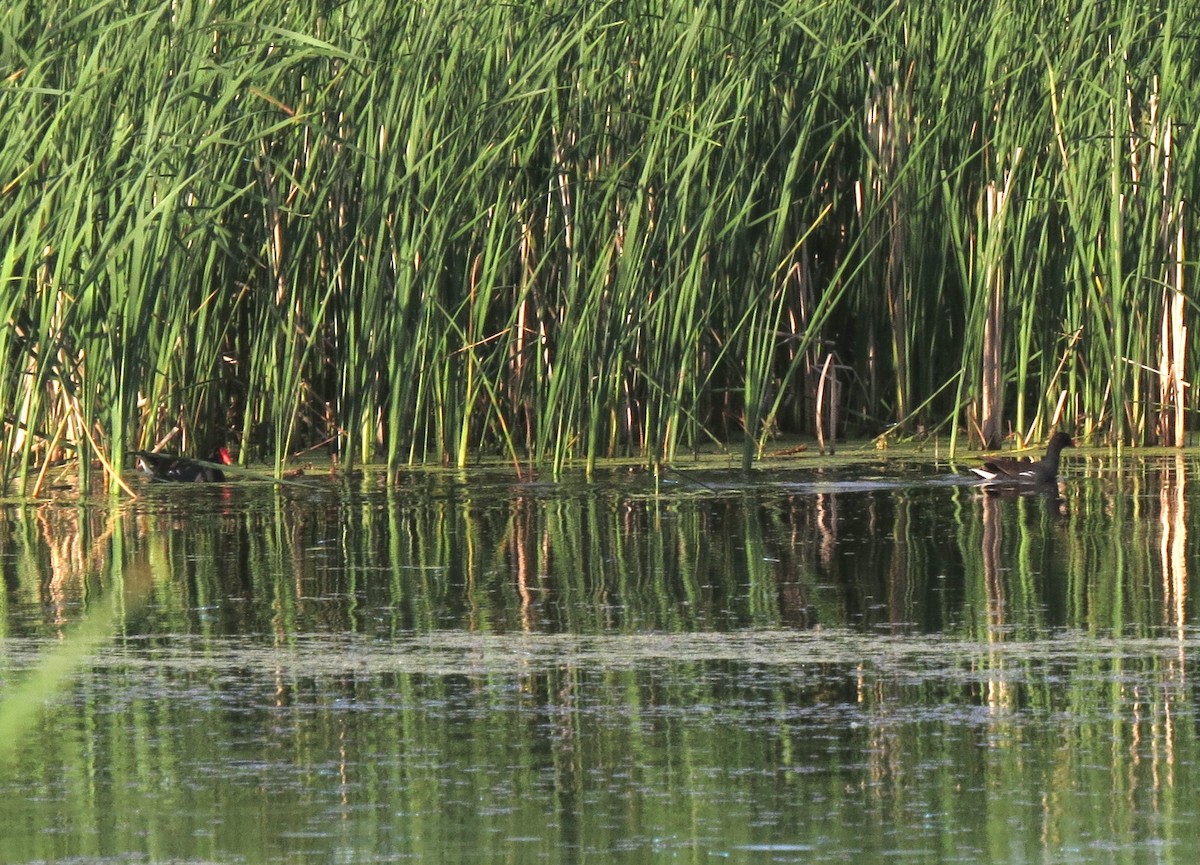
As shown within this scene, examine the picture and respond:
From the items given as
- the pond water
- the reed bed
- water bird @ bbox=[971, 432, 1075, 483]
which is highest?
the reed bed

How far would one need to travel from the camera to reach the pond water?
2.75 m

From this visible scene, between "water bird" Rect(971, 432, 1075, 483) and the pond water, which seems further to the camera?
"water bird" Rect(971, 432, 1075, 483)

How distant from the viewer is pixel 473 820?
9.21ft

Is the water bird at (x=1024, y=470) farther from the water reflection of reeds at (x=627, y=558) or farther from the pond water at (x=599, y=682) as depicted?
the pond water at (x=599, y=682)

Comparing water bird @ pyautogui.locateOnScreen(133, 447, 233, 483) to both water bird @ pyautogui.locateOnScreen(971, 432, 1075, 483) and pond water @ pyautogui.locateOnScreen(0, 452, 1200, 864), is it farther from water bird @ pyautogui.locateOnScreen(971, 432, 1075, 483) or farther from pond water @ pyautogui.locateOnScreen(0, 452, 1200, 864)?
water bird @ pyautogui.locateOnScreen(971, 432, 1075, 483)

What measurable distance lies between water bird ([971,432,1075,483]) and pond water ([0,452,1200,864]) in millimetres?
458

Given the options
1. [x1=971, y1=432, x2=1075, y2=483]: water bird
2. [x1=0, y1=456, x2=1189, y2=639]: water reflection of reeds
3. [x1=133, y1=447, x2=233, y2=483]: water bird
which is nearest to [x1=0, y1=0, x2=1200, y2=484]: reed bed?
[x1=133, y1=447, x2=233, y2=483]: water bird

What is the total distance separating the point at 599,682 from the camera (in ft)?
12.3

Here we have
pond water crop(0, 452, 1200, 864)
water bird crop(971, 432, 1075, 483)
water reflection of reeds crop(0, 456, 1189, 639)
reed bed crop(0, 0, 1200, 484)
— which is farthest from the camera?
water bird crop(971, 432, 1075, 483)

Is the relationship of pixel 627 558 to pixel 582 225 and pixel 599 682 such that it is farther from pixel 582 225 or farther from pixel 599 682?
pixel 582 225

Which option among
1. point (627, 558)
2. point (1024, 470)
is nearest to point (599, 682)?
point (627, 558)

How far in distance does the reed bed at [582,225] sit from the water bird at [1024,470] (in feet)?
2.25

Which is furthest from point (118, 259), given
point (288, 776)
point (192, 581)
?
point (288, 776)

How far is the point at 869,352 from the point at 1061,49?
1336 mm
